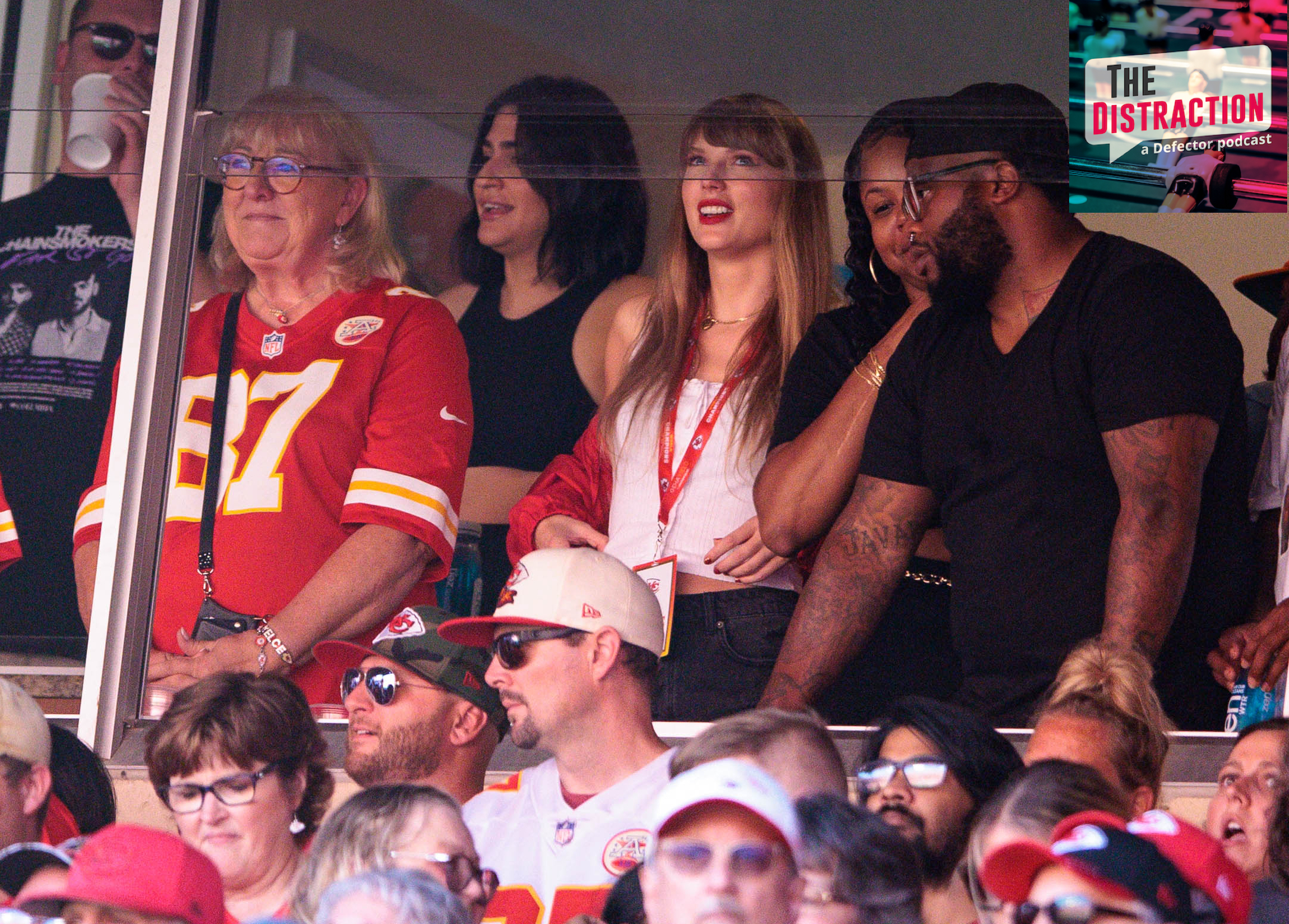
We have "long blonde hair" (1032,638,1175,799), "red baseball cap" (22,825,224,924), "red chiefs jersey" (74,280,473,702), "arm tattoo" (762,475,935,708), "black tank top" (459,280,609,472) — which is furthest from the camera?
"black tank top" (459,280,609,472)

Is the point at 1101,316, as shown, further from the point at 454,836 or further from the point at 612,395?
the point at 454,836

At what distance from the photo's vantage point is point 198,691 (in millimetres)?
2949

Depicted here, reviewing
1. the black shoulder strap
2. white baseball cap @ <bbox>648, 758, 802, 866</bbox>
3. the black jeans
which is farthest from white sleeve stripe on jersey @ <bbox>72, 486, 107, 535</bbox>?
white baseball cap @ <bbox>648, 758, 802, 866</bbox>

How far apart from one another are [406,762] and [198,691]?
45cm

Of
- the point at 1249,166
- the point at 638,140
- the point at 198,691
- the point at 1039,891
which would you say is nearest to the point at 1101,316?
the point at 1249,166

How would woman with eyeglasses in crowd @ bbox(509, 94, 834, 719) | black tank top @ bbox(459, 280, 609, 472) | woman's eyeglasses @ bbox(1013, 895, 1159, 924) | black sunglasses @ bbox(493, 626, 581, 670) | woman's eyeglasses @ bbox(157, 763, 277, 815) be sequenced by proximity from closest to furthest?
woman's eyeglasses @ bbox(1013, 895, 1159, 924), woman's eyeglasses @ bbox(157, 763, 277, 815), black sunglasses @ bbox(493, 626, 581, 670), woman with eyeglasses in crowd @ bbox(509, 94, 834, 719), black tank top @ bbox(459, 280, 609, 472)

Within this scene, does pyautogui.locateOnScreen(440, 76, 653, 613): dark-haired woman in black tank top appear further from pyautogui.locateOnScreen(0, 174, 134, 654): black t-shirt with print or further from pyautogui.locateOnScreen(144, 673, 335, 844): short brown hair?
pyautogui.locateOnScreen(144, 673, 335, 844): short brown hair

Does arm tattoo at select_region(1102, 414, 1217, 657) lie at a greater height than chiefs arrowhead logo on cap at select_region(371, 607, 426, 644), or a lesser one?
greater

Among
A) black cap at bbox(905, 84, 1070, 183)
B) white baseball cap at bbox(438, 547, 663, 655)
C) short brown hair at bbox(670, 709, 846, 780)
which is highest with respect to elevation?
black cap at bbox(905, 84, 1070, 183)

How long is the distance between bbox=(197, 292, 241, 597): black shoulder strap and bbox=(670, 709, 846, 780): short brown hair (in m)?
1.61

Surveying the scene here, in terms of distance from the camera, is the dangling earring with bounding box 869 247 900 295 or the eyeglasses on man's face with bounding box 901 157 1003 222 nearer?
the eyeglasses on man's face with bounding box 901 157 1003 222

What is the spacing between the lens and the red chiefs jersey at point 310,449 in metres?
3.76

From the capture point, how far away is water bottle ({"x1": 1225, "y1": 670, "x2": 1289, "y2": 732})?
3.26m

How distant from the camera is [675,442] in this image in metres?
A: 3.85
